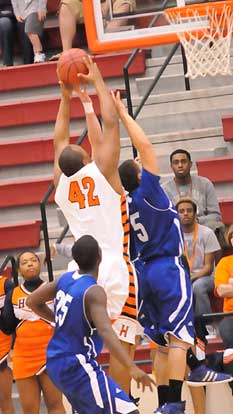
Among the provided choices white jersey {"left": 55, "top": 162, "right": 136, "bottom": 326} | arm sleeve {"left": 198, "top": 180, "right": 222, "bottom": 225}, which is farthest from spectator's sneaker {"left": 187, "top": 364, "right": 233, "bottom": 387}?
arm sleeve {"left": 198, "top": 180, "right": 222, "bottom": 225}

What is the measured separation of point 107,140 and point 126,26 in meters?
1.58

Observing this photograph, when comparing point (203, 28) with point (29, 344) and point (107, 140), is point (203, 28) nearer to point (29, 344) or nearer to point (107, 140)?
point (107, 140)

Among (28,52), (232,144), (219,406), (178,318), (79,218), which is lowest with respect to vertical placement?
(219,406)

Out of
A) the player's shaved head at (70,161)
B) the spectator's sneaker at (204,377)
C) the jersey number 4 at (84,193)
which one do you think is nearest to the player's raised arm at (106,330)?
the jersey number 4 at (84,193)

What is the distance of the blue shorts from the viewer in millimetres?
9375

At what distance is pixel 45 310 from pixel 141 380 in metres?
1.17

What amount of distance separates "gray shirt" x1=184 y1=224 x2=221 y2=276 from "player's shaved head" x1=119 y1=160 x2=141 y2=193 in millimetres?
2301

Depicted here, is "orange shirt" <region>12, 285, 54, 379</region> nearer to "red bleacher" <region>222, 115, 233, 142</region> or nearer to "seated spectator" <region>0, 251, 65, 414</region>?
"seated spectator" <region>0, 251, 65, 414</region>

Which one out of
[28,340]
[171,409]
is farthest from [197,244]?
[171,409]

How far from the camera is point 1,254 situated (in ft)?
45.1

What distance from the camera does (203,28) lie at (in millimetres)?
10156

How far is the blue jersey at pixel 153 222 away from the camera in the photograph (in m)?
9.37

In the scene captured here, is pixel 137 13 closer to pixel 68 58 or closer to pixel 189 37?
pixel 189 37

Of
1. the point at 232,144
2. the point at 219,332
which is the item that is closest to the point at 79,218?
the point at 219,332
